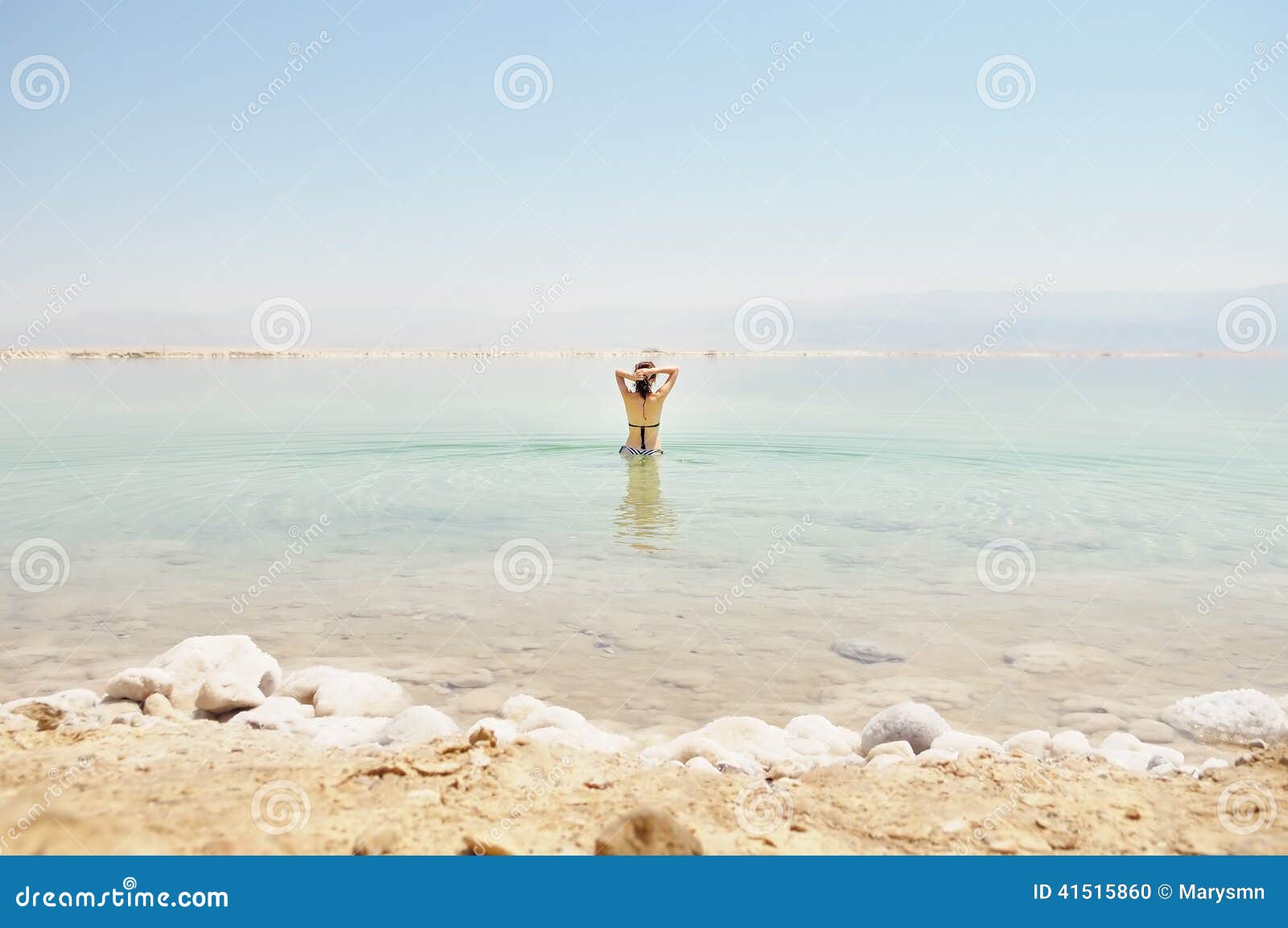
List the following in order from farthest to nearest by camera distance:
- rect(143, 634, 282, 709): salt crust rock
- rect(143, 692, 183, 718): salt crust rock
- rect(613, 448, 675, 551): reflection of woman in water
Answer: rect(613, 448, 675, 551): reflection of woman in water, rect(143, 634, 282, 709): salt crust rock, rect(143, 692, 183, 718): salt crust rock

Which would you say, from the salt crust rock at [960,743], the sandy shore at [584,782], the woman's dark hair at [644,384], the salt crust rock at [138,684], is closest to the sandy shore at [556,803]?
the sandy shore at [584,782]

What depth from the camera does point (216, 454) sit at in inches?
722

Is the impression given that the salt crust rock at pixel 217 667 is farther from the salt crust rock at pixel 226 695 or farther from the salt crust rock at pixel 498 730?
the salt crust rock at pixel 498 730

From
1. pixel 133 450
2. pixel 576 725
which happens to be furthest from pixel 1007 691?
pixel 133 450

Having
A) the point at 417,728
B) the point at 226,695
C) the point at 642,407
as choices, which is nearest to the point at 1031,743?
the point at 417,728

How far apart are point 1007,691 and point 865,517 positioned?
6069 millimetres

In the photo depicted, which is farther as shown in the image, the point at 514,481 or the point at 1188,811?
the point at 514,481

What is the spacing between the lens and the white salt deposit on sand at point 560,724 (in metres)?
5.01

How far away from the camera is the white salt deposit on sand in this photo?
501 centimetres

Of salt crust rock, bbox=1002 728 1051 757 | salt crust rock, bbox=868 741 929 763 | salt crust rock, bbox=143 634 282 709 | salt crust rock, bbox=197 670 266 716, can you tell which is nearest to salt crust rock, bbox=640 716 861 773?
salt crust rock, bbox=868 741 929 763

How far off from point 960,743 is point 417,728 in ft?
10.8

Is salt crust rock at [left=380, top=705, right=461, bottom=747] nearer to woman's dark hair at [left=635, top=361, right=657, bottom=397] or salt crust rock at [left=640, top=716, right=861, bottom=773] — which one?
salt crust rock at [left=640, top=716, right=861, bottom=773]

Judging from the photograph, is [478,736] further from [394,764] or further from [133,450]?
[133,450]

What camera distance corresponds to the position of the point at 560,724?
5547mm
